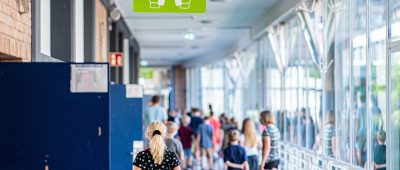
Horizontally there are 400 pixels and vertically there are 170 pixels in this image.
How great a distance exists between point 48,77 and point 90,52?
15.4 feet

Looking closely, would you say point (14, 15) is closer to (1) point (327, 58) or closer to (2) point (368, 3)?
(2) point (368, 3)

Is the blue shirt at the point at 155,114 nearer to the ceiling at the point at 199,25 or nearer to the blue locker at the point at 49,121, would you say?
the ceiling at the point at 199,25

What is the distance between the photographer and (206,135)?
1598 centimetres

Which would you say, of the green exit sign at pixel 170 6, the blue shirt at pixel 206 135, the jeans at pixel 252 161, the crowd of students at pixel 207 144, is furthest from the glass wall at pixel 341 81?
the green exit sign at pixel 170 6

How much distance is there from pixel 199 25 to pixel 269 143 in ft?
25.5

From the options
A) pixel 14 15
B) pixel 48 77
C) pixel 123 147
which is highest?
pixel 14 15

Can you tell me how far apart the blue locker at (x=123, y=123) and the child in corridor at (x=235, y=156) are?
121 cm

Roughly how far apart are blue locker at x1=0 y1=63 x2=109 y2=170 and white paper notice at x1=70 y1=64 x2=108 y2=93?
0.12 ft

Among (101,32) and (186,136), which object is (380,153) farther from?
(186,136)

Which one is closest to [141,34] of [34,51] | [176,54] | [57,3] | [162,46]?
[162,46]

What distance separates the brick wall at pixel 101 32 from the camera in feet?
35.7

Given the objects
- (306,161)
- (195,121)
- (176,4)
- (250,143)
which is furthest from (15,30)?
(195,121)

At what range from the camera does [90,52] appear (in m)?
10.1

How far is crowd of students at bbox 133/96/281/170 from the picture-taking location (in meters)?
6.85
